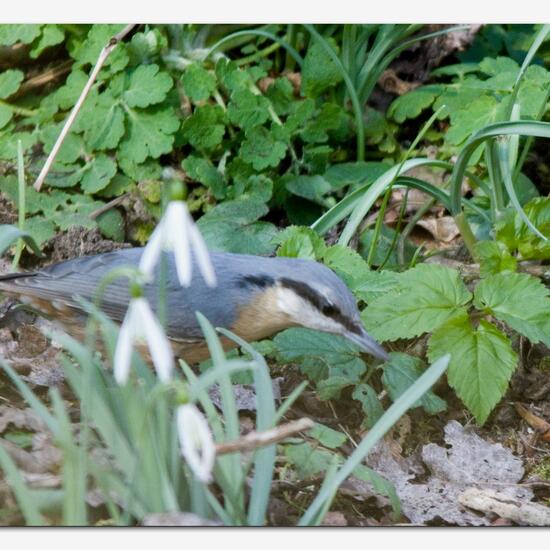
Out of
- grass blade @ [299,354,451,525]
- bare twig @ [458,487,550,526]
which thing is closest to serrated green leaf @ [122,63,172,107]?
grass blade @ [299,354,451,525]

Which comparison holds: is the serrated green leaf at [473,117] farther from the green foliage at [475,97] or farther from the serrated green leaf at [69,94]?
the serrated green leaf at [69,94]

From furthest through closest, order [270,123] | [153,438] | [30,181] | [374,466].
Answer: [270,123]
[30,181]
[374,466]
[153,438]

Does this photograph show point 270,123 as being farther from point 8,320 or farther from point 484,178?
point 8,320

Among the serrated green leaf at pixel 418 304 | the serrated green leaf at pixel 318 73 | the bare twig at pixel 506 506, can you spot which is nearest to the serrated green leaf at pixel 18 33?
the serrated green leaf at pixel 318 73

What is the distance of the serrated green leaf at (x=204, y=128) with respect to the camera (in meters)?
2.76

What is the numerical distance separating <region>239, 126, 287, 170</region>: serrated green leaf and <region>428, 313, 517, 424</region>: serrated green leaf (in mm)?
597

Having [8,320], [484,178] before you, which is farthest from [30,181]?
[484,178]

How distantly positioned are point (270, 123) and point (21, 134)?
616 millimetres

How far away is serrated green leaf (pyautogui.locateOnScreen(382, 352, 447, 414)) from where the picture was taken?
2656mm

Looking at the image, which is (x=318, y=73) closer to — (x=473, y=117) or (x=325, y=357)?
(x=473, y=117)

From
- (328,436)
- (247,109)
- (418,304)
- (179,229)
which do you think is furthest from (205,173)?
(179,229)

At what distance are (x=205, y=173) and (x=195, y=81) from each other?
0.25 m

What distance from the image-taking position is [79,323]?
8.54ft

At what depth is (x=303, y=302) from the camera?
2.45 m
